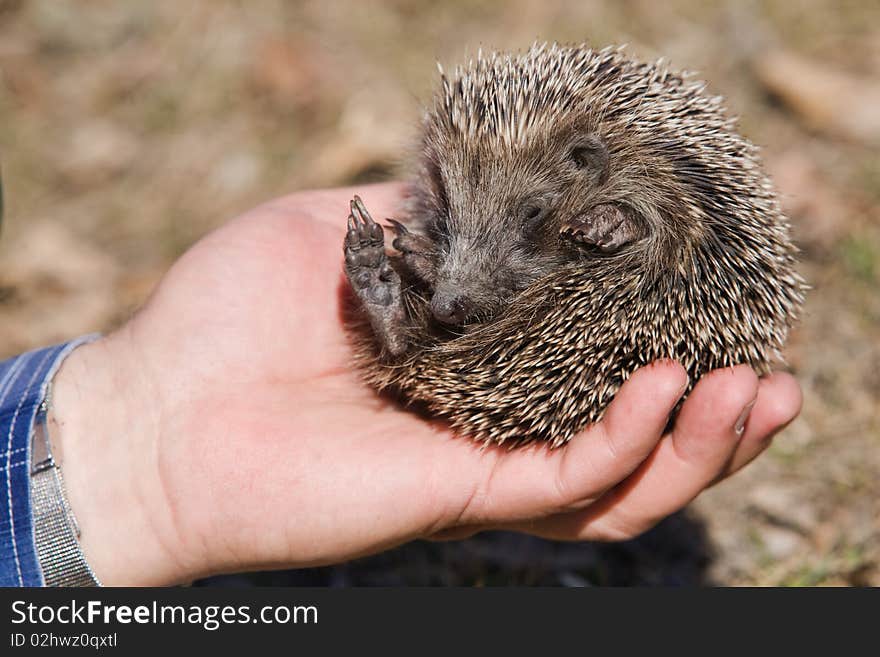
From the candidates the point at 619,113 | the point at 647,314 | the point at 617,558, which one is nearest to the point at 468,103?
the point at 619,113

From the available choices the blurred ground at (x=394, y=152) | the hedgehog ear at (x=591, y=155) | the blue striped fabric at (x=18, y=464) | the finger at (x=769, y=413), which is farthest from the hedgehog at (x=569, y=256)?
the blue striped fabric at (x=18, y=464)

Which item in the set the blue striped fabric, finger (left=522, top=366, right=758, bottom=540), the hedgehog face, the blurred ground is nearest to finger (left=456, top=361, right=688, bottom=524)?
finger (left=522, top=366, right=758, bottom=540)

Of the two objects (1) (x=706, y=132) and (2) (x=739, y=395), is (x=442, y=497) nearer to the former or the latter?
(2) (x=739, y=395)

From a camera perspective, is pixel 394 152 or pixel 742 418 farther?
pixel 394 152

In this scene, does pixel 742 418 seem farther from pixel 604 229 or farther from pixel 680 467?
pixel 604 229

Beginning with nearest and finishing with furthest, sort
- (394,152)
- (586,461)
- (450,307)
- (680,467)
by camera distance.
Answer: (586,461) < (680,467) < (450,307) < (394,152)

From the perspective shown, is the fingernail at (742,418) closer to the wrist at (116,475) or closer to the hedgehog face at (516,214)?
the hedgehog face at (516,214)

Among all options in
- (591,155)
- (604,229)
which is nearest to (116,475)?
(604,229)
